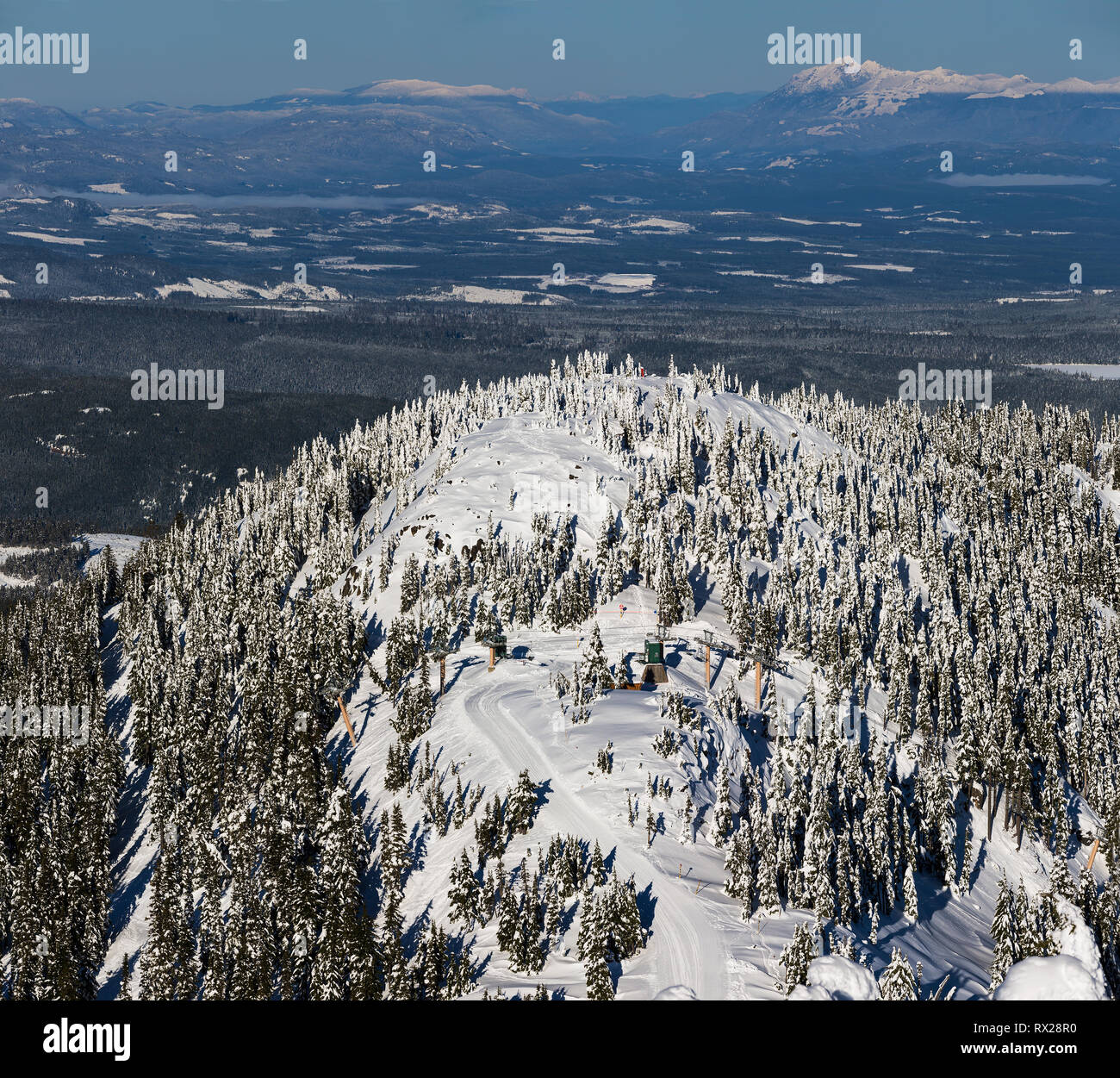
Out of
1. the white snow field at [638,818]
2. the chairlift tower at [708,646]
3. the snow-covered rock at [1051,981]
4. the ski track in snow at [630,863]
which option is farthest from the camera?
the chairlift tower at [708,646]

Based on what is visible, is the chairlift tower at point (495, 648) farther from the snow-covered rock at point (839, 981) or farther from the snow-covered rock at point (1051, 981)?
the snow-covered rock at point (1051, 981)

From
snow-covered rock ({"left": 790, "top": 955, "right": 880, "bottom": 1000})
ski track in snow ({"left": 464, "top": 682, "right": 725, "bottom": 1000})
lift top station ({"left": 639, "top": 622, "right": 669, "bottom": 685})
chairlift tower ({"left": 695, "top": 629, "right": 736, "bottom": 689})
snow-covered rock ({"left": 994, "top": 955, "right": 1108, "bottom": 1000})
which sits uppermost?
snow-covered rock ({"left": 994, "top": 955, "right": 1108, "bottom": 1000})

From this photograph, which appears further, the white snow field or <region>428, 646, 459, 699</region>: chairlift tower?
<region>428, 646, 459, 699</region>: chairlift tower

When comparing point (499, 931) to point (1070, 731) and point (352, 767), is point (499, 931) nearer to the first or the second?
point (352, 767)

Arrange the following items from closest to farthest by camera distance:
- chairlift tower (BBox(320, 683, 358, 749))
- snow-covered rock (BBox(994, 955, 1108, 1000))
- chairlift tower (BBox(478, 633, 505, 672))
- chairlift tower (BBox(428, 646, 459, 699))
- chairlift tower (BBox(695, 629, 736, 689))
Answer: snow-covered rock (BBox(994, 955, 1108, 1000)) < chairlift tower (BBox(428, 646, 459, 699)) < chairlift tower (BBox(320, 683, 358, 749)) < chairlift tower (BBox(478, 633, 505, 672)) < chairlift tower (BBox(695, 629, 736, 689))

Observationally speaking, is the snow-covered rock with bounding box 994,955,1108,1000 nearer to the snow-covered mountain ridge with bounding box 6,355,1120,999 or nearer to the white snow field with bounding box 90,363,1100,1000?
the white snow field with bounding box 90,363,1100,1000

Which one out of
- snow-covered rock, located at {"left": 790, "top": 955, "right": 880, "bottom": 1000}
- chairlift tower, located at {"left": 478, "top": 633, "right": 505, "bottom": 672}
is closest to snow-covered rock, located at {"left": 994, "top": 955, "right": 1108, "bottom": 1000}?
snow-covered rock, located at {"left": 790, "top": 955, "right": 880, "bottom": 1000}

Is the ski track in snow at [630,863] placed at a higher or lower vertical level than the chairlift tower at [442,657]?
lower

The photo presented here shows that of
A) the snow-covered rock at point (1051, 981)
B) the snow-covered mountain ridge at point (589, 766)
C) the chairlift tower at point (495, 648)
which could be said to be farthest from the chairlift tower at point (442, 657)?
the snow-covered rock at point (1051, 981)
